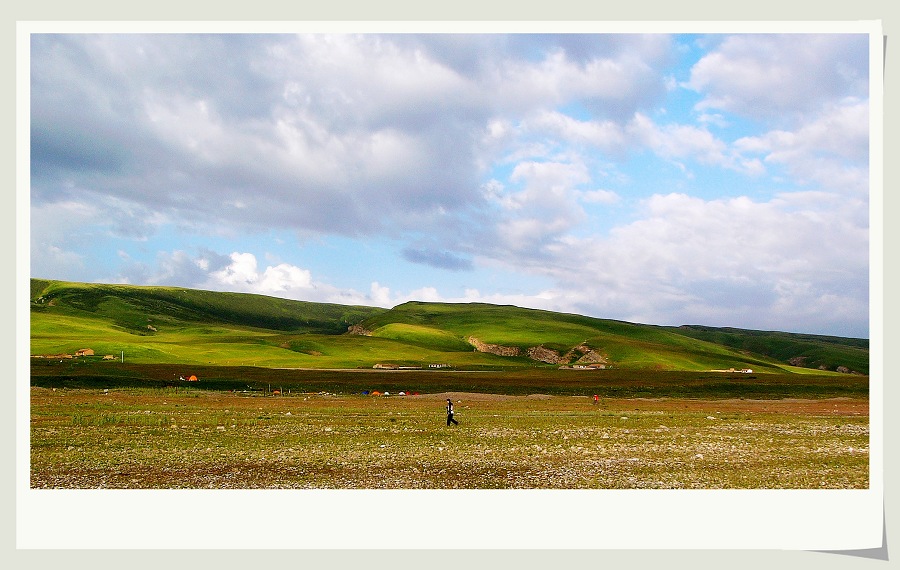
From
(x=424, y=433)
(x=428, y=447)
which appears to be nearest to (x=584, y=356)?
(x=424, y=433)

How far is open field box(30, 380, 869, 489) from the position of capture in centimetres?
2100

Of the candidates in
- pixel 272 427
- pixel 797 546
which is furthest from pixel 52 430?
pixel 797 546

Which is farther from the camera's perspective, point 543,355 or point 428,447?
point 543,355

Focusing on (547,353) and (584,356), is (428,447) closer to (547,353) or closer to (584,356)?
(584,356)

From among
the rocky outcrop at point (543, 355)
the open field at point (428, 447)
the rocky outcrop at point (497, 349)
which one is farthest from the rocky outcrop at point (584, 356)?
the open field at point (428, 447)

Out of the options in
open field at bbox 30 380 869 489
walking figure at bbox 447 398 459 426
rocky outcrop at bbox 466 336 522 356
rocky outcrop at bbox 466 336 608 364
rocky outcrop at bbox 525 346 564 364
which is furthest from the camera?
rocky outcrop at bbox 466 336 522 356

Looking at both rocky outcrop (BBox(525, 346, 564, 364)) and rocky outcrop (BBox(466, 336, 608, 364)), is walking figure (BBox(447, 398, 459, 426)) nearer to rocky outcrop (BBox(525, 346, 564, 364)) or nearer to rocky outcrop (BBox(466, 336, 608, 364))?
rocky outcrop (BBox(466, 336, 608, 364))

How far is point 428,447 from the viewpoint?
2789cm

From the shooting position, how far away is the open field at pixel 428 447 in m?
21.0

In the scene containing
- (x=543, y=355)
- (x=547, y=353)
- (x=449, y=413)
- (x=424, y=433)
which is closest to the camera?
(x=424, y=433)

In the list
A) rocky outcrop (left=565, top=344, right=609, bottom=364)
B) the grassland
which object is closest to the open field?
the grassland

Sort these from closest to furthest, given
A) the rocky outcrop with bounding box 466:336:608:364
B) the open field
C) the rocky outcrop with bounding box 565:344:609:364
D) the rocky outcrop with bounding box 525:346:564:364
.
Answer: the open field
the rocky outcrop with bounding box 565:344:609:364
the rocky outcrop with bounding box 466:336:608:364
the rocky outcrop with bounding box 525:346:564:364

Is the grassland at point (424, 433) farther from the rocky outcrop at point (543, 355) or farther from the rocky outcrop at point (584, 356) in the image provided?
the rocky outcrop at point (543, 355)

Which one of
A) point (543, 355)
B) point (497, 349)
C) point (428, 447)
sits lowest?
point (543, 355)
